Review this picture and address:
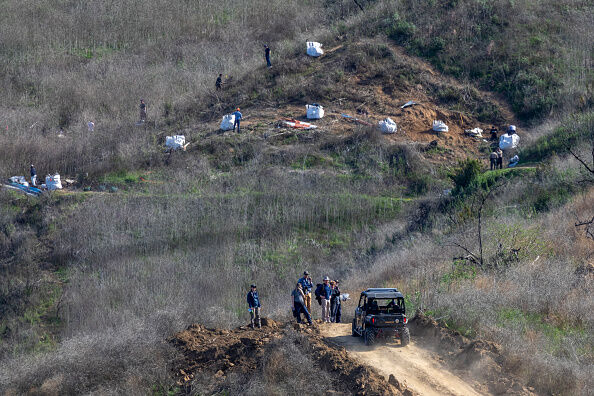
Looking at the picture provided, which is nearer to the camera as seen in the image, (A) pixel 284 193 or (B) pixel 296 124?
(A) pixel 284 193

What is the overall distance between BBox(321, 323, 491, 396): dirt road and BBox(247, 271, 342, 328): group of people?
145 centimetres

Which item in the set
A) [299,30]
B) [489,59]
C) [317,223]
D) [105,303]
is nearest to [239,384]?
[105,303]

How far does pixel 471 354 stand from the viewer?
44.4 feet

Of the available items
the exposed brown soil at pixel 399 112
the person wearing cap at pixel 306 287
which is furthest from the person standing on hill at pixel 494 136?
the person wearing cap at pixel 306 287

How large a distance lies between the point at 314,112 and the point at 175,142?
659 centimetres

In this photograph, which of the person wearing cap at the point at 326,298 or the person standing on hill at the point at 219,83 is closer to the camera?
the person wearing cap at the point at 326,298

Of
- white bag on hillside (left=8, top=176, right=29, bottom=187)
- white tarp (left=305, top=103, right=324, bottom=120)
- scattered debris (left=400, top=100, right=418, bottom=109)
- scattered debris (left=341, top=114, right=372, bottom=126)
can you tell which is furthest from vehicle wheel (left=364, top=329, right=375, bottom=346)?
scattered debris (left=400, top=100, right=418, bottom=109)

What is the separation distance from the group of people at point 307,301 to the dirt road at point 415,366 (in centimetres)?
145

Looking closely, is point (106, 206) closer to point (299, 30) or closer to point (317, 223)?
point (317, 223)

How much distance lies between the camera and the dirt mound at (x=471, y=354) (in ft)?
41.5

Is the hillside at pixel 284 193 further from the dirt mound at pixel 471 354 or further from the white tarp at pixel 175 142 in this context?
the white tarp at pixel 175 142

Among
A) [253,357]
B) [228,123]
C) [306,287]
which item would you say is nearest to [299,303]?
[306,287]

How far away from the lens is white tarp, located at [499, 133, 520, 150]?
31047mm

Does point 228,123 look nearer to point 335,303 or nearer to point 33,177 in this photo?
point 33,177
